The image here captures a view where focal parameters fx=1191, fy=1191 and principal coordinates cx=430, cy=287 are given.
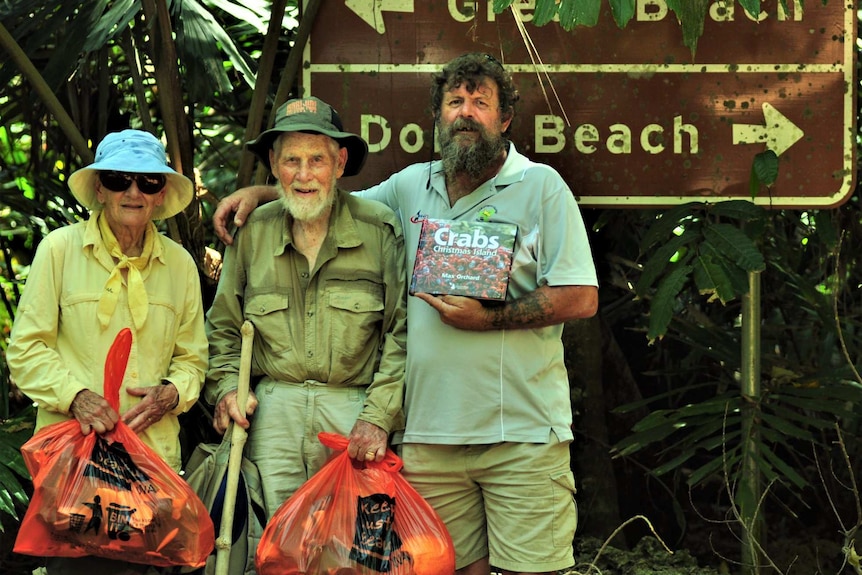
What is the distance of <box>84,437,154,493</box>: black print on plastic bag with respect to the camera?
354 centimetres

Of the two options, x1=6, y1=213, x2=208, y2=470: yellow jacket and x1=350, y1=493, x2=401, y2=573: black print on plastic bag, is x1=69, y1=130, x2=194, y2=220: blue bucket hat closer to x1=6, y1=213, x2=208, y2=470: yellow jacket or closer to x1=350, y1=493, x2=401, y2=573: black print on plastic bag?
x1=6, y1=213, x2=208, y2=470: yellow jacket

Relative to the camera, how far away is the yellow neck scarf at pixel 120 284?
144 inches

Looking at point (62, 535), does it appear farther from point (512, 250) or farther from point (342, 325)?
point (512, 250)

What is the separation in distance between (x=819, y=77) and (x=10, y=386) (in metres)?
3.68

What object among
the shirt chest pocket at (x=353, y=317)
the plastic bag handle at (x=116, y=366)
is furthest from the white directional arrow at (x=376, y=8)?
the plastic bag handle at (x=116, y=366)

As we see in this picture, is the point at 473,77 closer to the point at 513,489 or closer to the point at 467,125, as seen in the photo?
the point at 467,125

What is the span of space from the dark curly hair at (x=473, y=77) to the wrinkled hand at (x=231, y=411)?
1.15m

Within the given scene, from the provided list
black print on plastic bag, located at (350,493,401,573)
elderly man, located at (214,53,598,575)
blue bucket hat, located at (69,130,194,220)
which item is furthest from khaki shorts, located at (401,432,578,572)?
blue bucket hat, located at (69,130,194,220)

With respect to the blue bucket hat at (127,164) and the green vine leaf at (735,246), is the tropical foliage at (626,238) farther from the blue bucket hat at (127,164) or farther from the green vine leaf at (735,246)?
the blue bucket hat at (127,164)

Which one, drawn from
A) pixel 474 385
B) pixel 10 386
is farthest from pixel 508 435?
pixel 10 386

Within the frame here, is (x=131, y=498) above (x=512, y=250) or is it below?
below

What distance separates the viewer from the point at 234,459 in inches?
146

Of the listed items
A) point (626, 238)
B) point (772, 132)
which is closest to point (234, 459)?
point (772, 132)

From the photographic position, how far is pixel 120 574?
3.74 m
